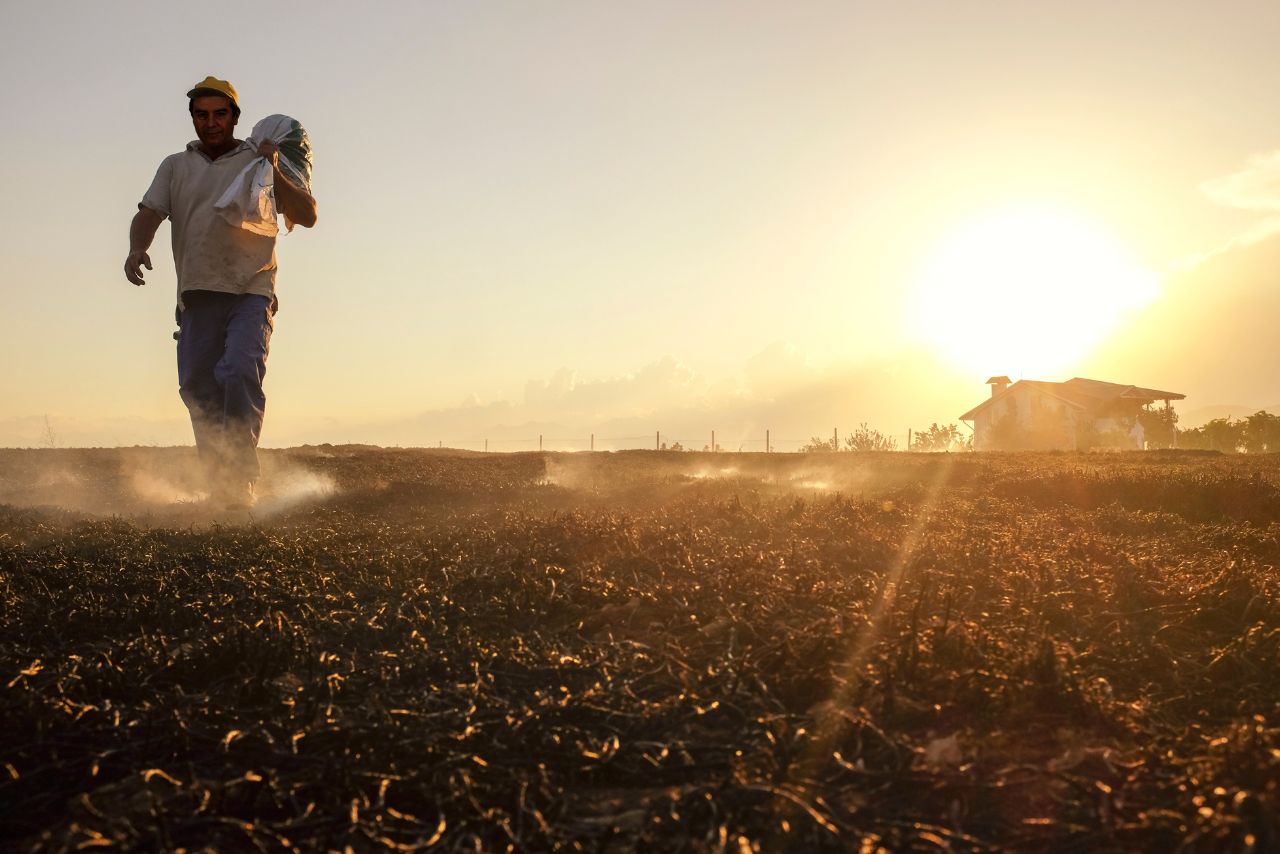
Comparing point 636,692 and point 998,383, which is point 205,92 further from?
point 998,383

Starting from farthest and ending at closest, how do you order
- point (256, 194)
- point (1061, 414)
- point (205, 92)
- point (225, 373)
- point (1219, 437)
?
point (1061, 414)
point (1219, 437)
point (205, 92)
point (225, 373)
point (256, 194)

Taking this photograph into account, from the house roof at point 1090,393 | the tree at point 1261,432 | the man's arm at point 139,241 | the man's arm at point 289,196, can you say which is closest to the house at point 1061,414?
the house roof at point 1090,393

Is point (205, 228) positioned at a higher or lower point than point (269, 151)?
lower

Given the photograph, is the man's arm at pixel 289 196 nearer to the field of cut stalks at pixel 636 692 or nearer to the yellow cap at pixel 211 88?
the yellow cap at pixel 211 88

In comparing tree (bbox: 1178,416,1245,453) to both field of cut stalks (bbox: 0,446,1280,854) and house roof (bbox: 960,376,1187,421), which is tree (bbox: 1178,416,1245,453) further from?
field of cut stalks (bbox: 0,446,1280,854)

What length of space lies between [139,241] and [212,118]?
116 cm

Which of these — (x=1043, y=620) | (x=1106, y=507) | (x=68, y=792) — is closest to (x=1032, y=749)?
(x=1043, y=620)

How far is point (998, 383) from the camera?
6100 centimetres

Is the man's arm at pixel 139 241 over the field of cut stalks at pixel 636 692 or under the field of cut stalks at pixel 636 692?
over

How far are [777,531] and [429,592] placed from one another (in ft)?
7.72

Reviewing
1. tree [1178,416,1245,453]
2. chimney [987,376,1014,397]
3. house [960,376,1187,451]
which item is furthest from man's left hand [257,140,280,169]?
chimney [987,376,1014,397]

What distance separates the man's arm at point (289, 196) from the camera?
7.07m

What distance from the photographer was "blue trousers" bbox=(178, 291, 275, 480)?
696 centimetres

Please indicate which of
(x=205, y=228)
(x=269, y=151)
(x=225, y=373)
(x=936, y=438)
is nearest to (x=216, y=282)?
(x=205, y=228)
